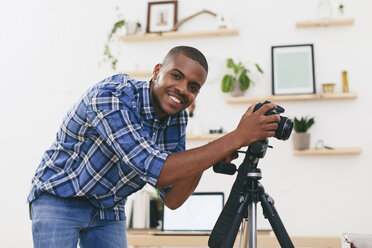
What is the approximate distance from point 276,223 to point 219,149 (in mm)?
267

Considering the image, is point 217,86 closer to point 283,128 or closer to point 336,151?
point 336,151

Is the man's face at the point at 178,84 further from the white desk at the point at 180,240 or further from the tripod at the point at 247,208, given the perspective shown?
the white desk at the point at 180,240

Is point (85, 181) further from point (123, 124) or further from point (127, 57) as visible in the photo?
point (127, 57)

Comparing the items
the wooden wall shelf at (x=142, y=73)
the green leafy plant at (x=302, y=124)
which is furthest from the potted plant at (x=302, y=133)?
the wooden wall shelf at (x=142, y=73)

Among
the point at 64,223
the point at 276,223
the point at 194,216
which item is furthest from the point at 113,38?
the point at 276,223

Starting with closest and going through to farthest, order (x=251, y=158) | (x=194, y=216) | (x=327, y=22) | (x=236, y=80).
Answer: (x=251, y=158), (x=194, y=216), (x=327, y=22), (x=236, y=80)

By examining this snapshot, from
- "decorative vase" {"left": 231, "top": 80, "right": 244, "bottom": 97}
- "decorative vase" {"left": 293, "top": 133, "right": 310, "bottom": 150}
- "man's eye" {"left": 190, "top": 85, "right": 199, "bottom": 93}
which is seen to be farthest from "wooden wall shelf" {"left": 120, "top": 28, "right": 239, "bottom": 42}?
"man's eye" {"left": 190, "top": 85, "right": 199, "bottom": 93}

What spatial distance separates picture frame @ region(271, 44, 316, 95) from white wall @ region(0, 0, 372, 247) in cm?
6

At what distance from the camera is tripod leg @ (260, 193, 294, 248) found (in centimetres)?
120

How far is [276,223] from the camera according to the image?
121 centimetres

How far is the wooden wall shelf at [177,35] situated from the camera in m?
3.34

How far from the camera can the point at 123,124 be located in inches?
48.6

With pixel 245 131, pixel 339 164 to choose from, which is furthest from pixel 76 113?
pixel 339 164

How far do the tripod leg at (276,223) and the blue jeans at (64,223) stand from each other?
21.6 inches
